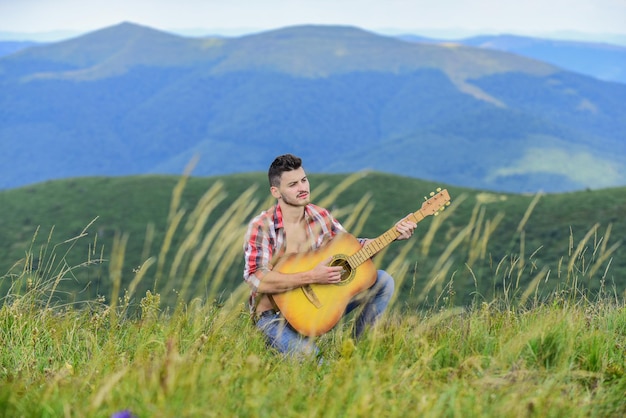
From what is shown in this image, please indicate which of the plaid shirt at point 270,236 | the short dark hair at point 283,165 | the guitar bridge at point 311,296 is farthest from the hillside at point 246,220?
the short dark hair at point 283,165

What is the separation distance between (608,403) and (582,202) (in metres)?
87.0

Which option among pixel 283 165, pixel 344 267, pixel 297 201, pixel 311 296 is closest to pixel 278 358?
pixel 311 296

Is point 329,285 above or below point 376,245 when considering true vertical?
below

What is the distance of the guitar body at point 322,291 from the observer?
470 cm

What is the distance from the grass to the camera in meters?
3.06

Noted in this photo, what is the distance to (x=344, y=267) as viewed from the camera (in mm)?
4895

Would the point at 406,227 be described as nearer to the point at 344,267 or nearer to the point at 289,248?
the point at 344,267

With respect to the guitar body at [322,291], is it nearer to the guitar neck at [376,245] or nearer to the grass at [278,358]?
the guitar neck at [376,245]

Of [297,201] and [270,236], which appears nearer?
[297,201]

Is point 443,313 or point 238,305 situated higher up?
point 238,305

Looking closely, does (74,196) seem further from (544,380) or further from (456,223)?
(544,380)

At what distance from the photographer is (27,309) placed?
5.05m

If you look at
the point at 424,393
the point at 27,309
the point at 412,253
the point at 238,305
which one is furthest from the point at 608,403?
the point at 412,253

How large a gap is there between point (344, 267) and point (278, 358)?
0.81m
